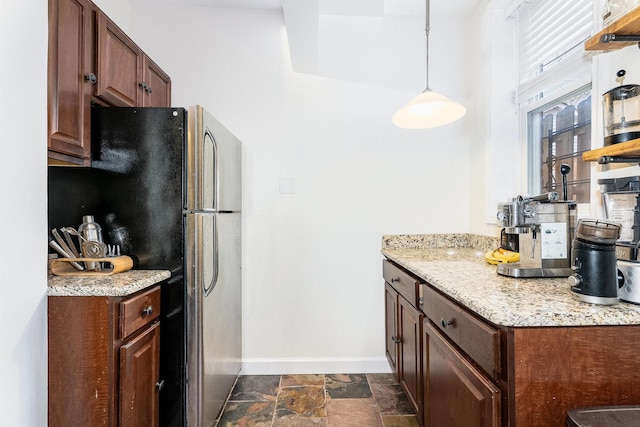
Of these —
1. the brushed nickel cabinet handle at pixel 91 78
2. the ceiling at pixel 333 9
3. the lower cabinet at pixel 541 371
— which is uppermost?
the ceiling at pixel 333 9

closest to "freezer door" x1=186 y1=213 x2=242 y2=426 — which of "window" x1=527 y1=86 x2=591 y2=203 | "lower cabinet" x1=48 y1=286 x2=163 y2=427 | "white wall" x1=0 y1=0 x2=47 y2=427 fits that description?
"lower cabinet" x1=48 y1=286 x2=163 y2=427

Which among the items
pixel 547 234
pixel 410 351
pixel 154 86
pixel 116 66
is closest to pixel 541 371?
pixel 547 234

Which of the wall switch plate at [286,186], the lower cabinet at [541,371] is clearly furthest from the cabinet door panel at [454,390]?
the wall switch plate at [286,186]

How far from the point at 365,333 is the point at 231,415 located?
1.04m

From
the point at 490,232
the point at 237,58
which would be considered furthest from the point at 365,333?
the point at 237,58

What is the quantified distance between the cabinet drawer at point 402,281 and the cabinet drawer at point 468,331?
21 cm

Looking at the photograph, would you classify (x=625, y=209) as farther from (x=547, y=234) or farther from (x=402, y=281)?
(x=402, y=281)

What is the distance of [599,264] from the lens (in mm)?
924

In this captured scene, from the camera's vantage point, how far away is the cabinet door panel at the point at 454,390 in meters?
0.94

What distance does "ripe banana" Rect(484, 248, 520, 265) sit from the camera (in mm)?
1606

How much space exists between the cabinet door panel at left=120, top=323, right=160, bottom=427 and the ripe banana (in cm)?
164

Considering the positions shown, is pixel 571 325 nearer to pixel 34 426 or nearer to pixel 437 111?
A: pixel 437 111

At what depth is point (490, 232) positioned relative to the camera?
87.7 inches

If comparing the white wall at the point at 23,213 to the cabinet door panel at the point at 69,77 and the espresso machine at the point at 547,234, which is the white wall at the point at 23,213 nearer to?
the cabinet door panel at the point at 69,77
